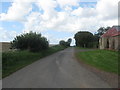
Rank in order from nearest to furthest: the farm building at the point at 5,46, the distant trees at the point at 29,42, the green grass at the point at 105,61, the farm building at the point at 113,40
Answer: the green grass at the point at 105,61 → the farm building at the point at 5,46 → the distant trees at the point at 29,42 → the farm building at the point at 113,40

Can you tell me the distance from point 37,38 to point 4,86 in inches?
808

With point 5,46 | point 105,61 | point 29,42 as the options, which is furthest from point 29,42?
point 105,61

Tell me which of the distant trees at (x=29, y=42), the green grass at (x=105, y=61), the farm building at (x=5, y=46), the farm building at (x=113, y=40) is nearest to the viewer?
the green grass at (x=105, y=61)

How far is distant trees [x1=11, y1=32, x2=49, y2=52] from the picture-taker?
28.1 metres

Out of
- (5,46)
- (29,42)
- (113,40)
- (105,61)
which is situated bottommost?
(105,61)

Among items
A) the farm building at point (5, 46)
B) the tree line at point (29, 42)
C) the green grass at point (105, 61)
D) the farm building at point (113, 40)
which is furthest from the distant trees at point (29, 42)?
the farm building at point (113, 40)

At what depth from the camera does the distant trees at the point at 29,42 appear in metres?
28.1

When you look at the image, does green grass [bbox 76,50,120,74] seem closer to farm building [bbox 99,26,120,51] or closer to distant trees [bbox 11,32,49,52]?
distant trees [bbox 11,32,49,52]

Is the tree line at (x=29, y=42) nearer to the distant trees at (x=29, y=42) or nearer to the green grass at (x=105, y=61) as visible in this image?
the distant trees at (x=29, y=42)

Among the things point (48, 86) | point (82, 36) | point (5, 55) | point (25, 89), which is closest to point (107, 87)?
point (48, 86)

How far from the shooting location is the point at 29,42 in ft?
94.5

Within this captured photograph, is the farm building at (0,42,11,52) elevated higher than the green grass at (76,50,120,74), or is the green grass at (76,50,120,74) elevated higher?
the farm building at (0,42,11,52)

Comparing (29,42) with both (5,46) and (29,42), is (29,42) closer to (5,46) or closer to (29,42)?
(29,42)

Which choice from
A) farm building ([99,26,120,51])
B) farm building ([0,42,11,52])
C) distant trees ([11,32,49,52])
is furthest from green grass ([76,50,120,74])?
farm building ([0,42,11,52])
